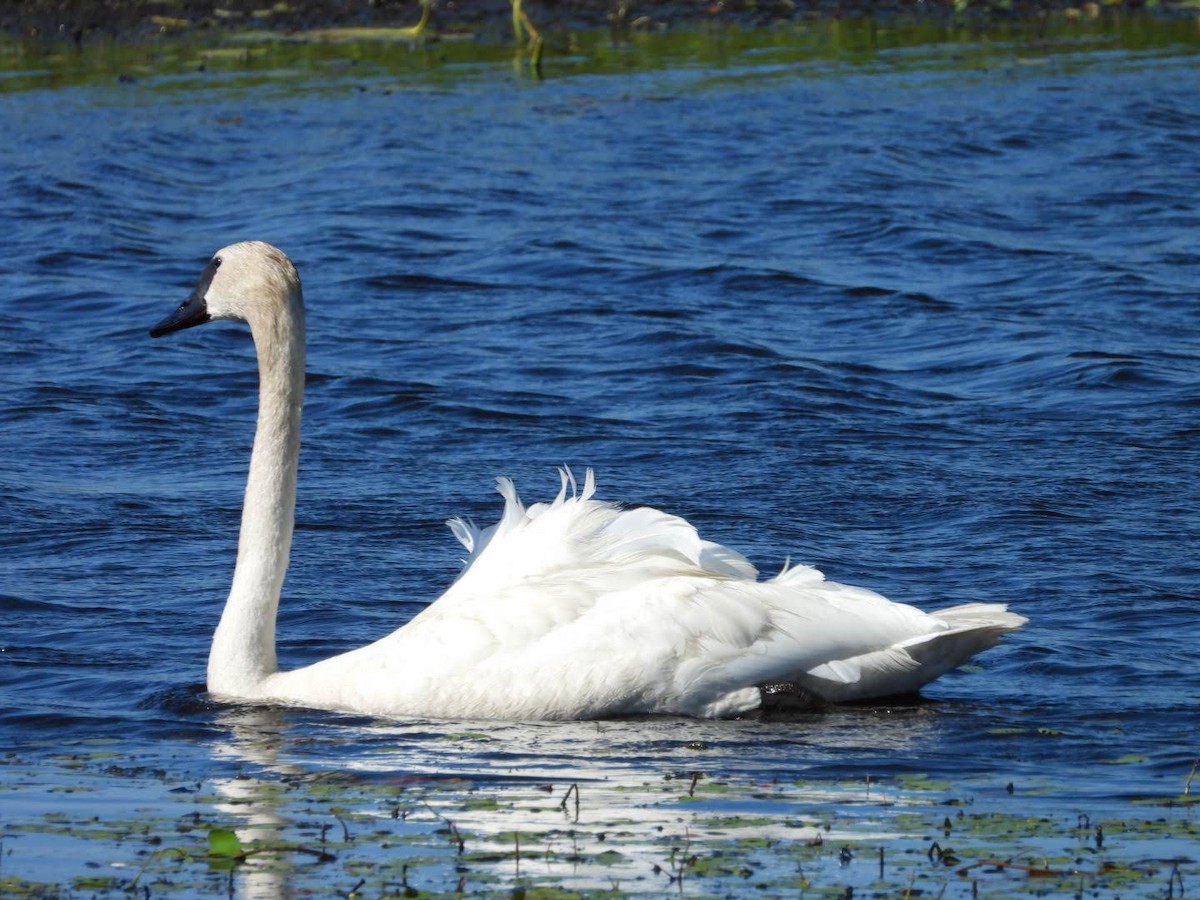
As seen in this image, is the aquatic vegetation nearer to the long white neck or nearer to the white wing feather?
the white wing feather

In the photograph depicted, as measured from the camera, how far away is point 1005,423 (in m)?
11.2

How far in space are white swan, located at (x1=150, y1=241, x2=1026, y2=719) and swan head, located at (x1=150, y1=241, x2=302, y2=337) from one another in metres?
0.97

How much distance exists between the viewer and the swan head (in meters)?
7.54

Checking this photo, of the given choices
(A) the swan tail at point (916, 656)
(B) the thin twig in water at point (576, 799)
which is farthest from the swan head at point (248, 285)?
(B) the thin twig in water at point (576, 799)

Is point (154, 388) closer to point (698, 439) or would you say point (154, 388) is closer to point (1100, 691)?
point (698, 439)

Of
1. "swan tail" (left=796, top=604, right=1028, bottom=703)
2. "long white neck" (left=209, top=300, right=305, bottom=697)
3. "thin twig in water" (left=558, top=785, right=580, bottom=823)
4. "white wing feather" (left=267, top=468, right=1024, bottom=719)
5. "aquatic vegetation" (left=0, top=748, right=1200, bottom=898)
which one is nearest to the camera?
"aquatic vegetation" (left=0, top=748, right=1200, bottom=898)

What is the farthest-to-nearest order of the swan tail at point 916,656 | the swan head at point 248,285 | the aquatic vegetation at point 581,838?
the swan head at point 248,285 < the swan tail at point 916,656 < the aquatic vegetation at point 581,838

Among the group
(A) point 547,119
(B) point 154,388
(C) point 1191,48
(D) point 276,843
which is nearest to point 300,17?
(A) point 547,119

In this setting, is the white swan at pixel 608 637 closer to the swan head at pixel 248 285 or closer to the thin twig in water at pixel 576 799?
the swan head at pixel 248 285

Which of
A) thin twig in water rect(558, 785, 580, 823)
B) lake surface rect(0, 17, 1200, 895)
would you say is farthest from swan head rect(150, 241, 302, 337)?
thin twig in water rect(558, 785, 580, 823)

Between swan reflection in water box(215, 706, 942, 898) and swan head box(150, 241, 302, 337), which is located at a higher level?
swan head box(150, 241, 302, 337)

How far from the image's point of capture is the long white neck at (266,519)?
23.9ft

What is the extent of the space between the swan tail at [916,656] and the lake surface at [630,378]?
0.13 meters

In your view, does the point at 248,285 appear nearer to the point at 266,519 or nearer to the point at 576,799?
the point at 266,519
